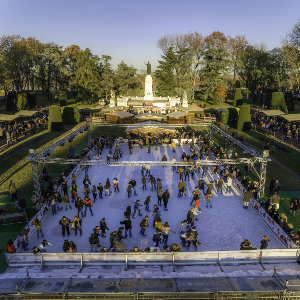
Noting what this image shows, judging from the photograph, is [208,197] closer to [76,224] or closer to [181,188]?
[181,188]

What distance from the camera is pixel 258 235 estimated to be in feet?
37.9

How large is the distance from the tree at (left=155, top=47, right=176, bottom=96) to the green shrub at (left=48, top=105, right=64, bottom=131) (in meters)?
29.9

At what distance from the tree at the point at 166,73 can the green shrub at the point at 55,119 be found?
1177 inches

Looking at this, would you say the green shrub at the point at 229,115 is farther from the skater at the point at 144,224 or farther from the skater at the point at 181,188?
the skater at the point at 144,224

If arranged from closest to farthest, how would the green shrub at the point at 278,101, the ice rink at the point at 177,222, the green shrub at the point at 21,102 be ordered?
the ice rink at the point at 177,222 < the green shrub at the point at 278,101 < the green shrub at the point at 21,102

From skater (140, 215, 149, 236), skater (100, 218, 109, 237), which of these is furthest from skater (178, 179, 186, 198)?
skater (100, 218, 109, 237)

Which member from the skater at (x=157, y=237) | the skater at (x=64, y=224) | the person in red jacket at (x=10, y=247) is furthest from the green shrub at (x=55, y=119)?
the skater at (x=157, y=237)

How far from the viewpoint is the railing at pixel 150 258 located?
349 inches

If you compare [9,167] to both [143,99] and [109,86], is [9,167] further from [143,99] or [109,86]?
[109,86]

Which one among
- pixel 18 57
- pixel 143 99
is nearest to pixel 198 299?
pixel 143 99

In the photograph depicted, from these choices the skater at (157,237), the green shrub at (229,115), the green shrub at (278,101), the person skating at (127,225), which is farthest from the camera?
the green shrub at (278,101)

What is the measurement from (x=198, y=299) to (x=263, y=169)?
10.2 meters

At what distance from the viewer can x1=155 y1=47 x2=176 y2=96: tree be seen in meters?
59.2

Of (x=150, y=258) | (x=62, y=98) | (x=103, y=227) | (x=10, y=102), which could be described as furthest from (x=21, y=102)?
(x=150, y=258)
